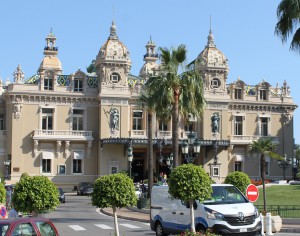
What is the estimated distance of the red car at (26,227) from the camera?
11.6 meters

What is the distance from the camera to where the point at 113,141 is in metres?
60.4

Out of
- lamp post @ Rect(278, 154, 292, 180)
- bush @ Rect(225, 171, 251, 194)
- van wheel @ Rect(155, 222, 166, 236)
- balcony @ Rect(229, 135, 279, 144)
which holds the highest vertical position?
balcony @ Rect(229, 135, 279, 144)

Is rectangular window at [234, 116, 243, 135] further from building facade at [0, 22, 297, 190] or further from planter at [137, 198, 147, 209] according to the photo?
planter at [137, 198, 147, 209]

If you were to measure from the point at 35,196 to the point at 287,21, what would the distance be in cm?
1470

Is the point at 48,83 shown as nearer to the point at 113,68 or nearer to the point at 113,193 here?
the point at 113,68

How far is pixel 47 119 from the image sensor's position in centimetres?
6144

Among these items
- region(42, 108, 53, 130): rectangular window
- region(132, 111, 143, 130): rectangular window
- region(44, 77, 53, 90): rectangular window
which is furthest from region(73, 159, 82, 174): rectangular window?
region(44, 77, 53, 90): rectangular window

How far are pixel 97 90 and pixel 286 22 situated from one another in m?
39.6

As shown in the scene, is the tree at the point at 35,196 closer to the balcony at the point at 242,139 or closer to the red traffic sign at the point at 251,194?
the red traffic sign at the point at 251,194

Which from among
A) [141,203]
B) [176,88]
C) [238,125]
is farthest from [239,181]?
[238,125]

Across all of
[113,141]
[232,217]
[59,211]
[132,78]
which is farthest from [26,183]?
[132,78]

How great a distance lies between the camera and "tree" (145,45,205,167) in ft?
107

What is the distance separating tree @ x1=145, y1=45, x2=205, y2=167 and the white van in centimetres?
1081

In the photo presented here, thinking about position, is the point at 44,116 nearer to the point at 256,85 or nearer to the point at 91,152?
the point at 91,152
